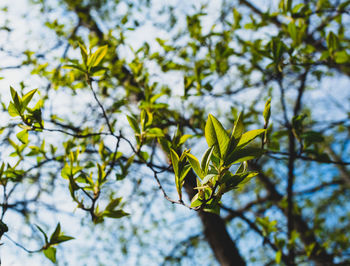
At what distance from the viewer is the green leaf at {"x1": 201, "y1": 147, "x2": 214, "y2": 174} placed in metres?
0.69

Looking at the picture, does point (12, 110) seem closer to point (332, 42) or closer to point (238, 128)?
point (238, 128)

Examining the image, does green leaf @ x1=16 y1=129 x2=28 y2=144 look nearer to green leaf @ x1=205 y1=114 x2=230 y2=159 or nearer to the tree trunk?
green leaf @ x1=205 y1=114 x2=230 y2=159

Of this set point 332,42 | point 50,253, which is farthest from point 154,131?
point 332,42

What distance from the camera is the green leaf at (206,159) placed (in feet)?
2.27

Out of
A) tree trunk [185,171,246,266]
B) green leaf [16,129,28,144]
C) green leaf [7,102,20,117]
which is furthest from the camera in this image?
tree trunk [185,171,246,266]

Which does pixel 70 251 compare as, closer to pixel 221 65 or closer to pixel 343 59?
pixel 221 65

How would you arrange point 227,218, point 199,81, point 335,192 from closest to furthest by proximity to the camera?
point 199,81, point 227,218, point 335,192

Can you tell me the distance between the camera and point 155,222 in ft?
13.4

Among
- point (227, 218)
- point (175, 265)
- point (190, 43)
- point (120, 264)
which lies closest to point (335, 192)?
point (227, 218)

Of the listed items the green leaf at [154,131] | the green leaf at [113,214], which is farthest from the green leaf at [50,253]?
the green leaf at [154,131]

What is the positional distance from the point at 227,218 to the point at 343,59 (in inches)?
139

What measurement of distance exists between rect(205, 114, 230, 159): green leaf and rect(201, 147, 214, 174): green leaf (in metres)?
0.02

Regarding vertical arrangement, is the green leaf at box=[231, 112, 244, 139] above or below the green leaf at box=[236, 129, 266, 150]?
above

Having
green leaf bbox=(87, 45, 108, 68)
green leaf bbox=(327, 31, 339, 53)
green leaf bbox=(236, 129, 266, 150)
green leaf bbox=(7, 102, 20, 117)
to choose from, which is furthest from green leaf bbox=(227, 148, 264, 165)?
green leaf bbox=(327, 31, 339, 53)
